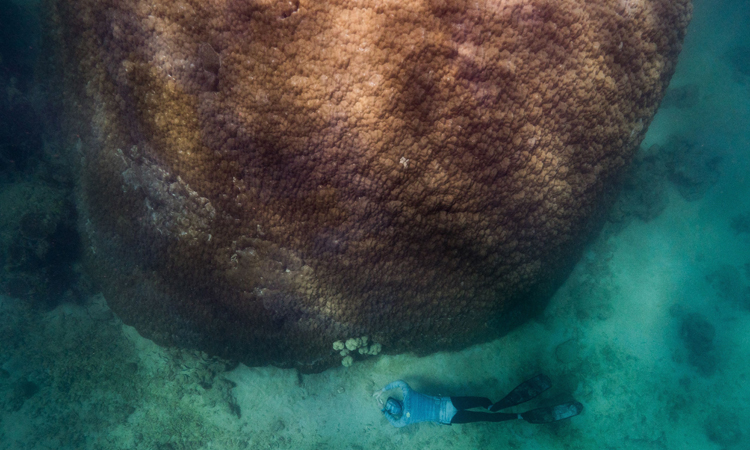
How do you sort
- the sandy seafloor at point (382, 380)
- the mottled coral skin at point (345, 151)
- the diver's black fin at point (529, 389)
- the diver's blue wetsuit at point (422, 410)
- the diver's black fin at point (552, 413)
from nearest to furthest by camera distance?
1. the mottled coral skin at point (345, 151)
2. the diver's blue wetsuit at point (422, 410)
3. the diver's black fin at point (529, 389)
4. the diver's black fin at point (552, 413)
5. the sandy seafloor at point (382, 380)

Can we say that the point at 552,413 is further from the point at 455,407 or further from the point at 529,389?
the point at 455,407

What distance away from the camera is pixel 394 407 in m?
5.08

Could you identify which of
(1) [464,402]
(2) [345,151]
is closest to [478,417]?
(1) [464,402]

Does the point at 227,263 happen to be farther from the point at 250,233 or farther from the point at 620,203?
the point at 620,203

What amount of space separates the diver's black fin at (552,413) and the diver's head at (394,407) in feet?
6.57

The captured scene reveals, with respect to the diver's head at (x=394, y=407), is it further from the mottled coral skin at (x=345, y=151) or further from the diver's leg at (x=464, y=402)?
the mottled coral skin at (x=345, y=151)

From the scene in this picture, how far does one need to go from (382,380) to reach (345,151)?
4.14m

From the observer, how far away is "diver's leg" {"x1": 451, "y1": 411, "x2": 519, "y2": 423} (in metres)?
5.06

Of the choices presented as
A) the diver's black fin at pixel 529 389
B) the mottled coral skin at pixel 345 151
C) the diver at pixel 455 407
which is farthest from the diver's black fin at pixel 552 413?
the mottled coral skin at pixel 345 151

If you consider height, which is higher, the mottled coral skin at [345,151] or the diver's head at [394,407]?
the mottled coral skin at [345,151]

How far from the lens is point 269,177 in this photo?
352 centimetres

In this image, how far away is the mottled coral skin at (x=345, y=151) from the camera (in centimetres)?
304

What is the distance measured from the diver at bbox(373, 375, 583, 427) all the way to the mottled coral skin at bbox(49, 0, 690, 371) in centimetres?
110

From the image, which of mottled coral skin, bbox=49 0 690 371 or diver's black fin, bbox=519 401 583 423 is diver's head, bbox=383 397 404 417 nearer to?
mottled coral skin, bbox=49 0 690 371
